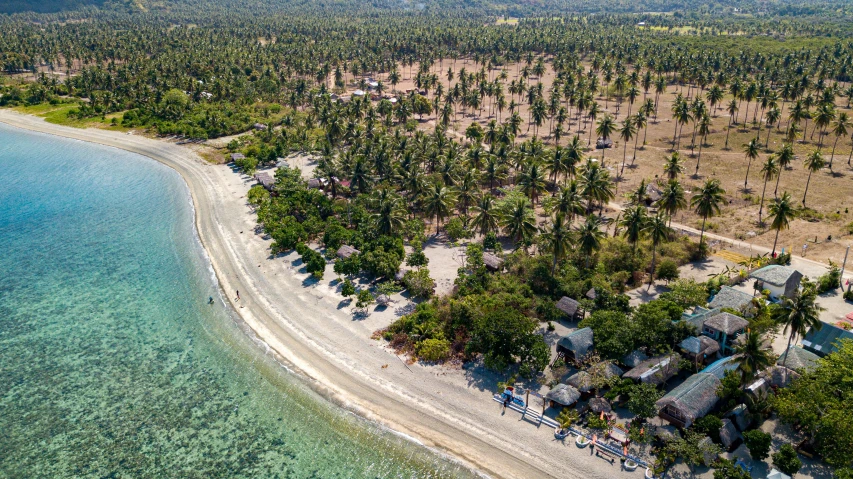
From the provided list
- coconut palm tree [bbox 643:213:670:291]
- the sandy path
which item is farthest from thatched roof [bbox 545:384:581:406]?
coconut palm tree [bbox 643:213:670:291]

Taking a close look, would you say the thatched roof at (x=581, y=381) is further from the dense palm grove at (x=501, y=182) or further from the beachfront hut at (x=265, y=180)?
the beachfront hut at (x=265, y=180)

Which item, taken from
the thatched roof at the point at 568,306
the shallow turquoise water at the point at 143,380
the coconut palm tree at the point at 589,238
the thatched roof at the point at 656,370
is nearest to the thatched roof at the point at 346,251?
the shallow turquoise water at the point at 143,380

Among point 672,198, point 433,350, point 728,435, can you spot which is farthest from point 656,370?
point 672,198

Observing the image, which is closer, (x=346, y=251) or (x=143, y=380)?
(x=143, y=380)

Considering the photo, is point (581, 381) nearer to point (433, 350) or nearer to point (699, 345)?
point (699, 345)

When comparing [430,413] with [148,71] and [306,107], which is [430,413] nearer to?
[306,107]

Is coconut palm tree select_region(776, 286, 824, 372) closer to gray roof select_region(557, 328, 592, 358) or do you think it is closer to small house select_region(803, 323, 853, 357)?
small house select_region(803, 323, 853, 357)

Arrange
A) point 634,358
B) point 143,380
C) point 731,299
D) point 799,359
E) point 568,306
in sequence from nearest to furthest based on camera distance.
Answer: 1. point 799,359
2. point 634,358
3. point 143,380
4. point 731,299
5. point 568,306

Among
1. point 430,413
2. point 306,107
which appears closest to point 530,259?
point 430,413
